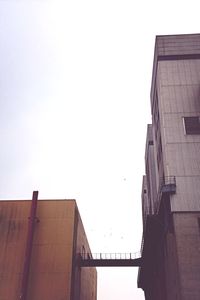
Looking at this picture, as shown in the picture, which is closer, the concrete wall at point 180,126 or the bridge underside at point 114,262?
the concrete wall at point 180,126

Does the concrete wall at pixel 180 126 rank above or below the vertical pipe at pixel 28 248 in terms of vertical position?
above

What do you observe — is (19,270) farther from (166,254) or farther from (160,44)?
(160,44)

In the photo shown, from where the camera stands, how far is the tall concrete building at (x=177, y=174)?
18.6 metres

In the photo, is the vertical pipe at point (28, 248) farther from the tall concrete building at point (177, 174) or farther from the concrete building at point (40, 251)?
the tall concrete building at point (177, 174)

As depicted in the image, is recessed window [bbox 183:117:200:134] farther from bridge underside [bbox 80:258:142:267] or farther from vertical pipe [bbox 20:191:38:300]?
bridge underside [bbox 80:258:142:267]

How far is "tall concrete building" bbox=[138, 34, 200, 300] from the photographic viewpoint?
18.6 m

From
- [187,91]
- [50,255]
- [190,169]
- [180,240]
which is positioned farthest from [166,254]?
[187,91]

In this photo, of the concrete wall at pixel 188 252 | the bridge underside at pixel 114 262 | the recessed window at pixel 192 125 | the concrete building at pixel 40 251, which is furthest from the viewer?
the bridge underside at pixel 114 262

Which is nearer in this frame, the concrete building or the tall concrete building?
the tall concrete building

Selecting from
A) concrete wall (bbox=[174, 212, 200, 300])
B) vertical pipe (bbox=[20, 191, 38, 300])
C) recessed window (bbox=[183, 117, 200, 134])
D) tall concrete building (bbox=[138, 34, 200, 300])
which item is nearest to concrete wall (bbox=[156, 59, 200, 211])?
tall concrete building (bbox=[138, 34, 200, 300])

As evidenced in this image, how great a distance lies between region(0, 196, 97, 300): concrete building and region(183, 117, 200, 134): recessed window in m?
10.8

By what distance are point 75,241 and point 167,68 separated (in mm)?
16671

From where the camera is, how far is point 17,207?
24.8 metres

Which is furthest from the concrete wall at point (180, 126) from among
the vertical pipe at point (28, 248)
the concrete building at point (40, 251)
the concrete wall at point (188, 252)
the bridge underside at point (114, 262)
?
the bridge underside at point (114, 262)
